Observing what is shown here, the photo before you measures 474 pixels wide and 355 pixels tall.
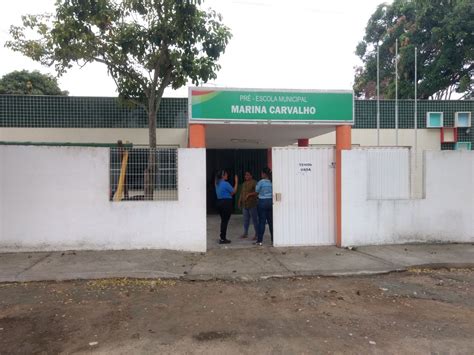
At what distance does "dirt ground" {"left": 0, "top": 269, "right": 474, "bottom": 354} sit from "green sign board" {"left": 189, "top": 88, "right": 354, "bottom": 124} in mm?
3128

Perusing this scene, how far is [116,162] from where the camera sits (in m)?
7.68

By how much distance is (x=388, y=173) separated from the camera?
852cm

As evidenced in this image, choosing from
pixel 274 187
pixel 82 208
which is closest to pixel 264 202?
pixel 274 187

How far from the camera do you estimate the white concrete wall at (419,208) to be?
8234mm

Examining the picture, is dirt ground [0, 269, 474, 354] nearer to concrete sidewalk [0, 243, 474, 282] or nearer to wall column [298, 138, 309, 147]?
concrete sidewalk [0, 243, 474, 282]

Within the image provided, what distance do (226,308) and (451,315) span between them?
2.50 metres

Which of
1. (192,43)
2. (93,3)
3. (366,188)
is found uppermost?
(93,3)

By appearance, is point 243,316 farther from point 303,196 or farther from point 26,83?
point 26,83

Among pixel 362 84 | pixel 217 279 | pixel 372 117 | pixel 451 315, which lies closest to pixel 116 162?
pixel 217 279

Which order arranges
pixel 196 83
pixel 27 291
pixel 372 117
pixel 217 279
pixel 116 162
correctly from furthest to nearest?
pixel 372 117, pixel 196 83, pixel 116 162, pixel 217 279, pixel 27 291

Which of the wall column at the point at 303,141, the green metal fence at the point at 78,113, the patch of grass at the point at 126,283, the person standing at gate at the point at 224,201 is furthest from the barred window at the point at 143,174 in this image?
the wall column at the point at 303,141

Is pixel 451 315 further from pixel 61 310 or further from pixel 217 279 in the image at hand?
pixel 61 310

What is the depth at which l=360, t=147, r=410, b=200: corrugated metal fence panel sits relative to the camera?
8.48 m

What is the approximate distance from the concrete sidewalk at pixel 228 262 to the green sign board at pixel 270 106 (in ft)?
8.06
